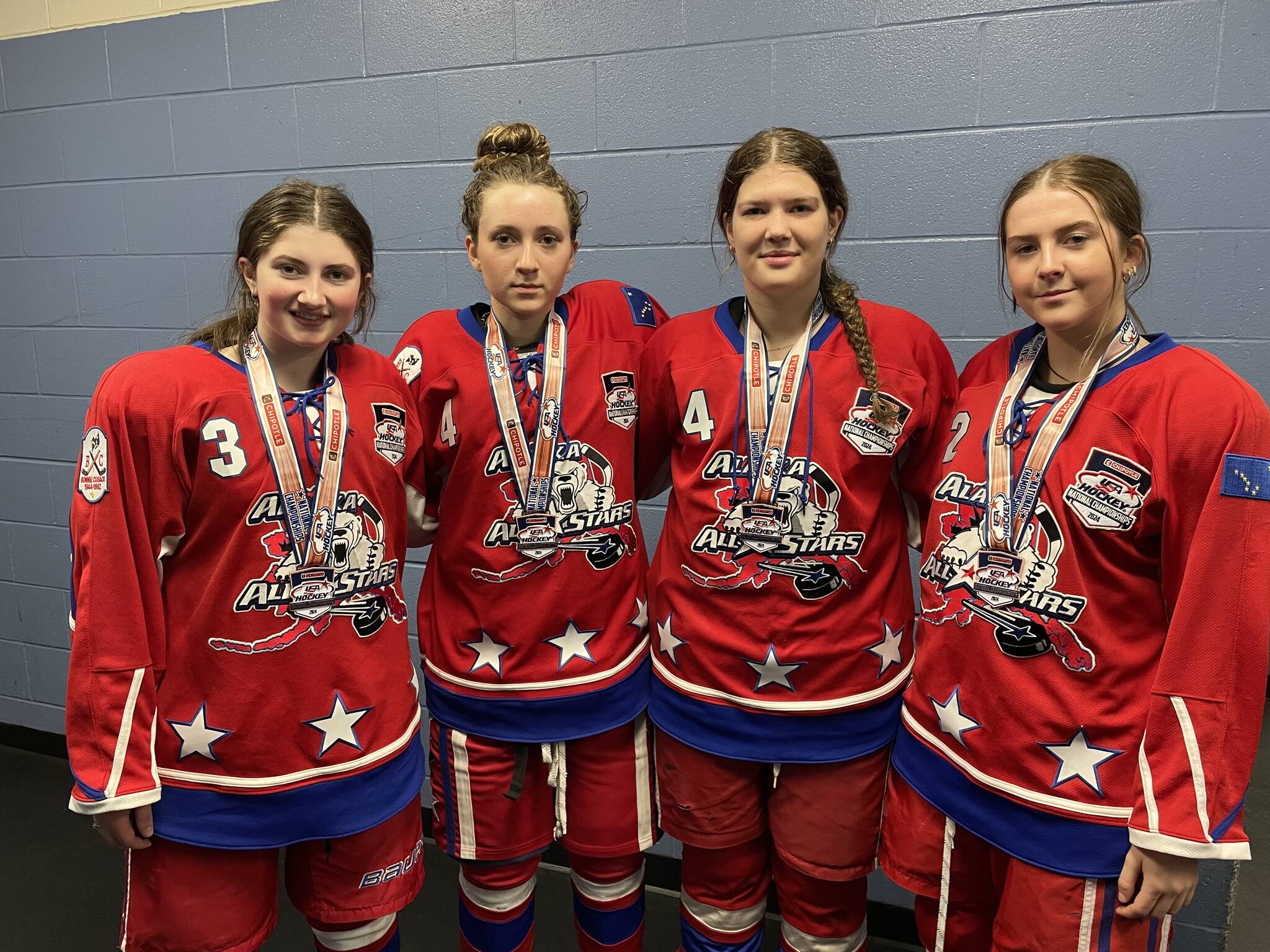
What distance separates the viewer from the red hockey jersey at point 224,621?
1.35 meters

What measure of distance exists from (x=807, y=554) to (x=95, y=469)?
1.13 metres

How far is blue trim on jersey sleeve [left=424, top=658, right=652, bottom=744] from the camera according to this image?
1674mm

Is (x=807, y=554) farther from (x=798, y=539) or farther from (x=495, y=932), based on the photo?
(x=495, y=932)

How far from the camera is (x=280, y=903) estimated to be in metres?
2.38

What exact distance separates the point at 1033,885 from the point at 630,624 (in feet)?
2.59

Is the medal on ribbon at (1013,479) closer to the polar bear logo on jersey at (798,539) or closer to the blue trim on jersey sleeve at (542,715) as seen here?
the polar bear logo on jersey at (798,539)

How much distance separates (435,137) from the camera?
236 cm

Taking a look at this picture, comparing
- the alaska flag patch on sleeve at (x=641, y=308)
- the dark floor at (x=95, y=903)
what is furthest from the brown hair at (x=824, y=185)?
the dark floor at (x=95, y=903)

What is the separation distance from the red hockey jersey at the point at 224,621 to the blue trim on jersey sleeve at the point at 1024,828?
2.96 feet

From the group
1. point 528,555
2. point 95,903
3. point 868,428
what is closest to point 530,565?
point 528,555

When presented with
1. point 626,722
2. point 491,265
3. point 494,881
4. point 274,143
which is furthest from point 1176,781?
point 274,143

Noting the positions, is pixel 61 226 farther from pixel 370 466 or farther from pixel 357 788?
pixel 357 788

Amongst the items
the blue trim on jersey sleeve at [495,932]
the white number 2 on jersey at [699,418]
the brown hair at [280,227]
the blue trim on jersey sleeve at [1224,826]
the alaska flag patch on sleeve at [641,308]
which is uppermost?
the brown hair at [280,227]

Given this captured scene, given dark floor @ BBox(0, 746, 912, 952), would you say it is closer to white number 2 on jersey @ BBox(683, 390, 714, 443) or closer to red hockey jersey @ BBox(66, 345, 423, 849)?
red hockey jersey @ BBox(66, 345, 423, 849)
